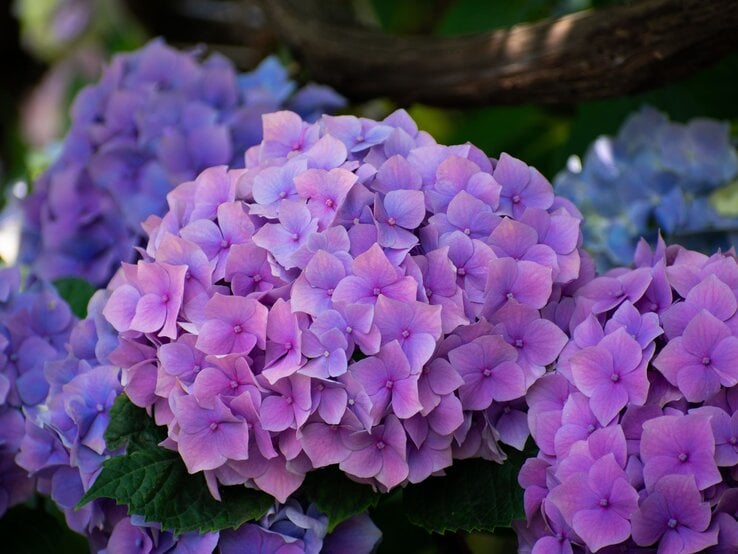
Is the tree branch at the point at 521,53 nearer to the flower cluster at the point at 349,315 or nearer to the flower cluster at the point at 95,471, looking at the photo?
the flower cluster at the point at 349,315

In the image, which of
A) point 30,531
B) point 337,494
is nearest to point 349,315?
point 337,494

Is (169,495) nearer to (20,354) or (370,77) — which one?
(20,354)

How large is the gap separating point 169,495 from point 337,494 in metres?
0.14

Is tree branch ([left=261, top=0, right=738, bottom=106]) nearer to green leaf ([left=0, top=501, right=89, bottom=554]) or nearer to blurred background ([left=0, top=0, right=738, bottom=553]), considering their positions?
blurred background ([left=0, top=0, right=738, bottom=553])

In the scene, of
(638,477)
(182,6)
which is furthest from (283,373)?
(182,6)

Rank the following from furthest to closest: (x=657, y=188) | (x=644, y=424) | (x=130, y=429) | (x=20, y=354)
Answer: (x=657, y=188), (x=20, y=354), (x=130, y=429), (x=644, y=424)

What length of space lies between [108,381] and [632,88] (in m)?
0.66

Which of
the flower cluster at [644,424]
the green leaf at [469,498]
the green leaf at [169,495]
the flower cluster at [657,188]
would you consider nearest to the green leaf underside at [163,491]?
the green leaf at [169,495]

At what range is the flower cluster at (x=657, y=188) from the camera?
1.16 meters

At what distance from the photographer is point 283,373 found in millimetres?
804

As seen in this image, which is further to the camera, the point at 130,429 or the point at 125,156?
the point at 125,156

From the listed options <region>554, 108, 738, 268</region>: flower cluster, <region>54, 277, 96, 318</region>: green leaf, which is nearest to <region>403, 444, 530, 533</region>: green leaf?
<region>554, 108, 738, 268</region>: flower cluster

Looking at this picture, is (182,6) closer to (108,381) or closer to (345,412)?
(108,381)

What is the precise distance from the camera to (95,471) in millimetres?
919
